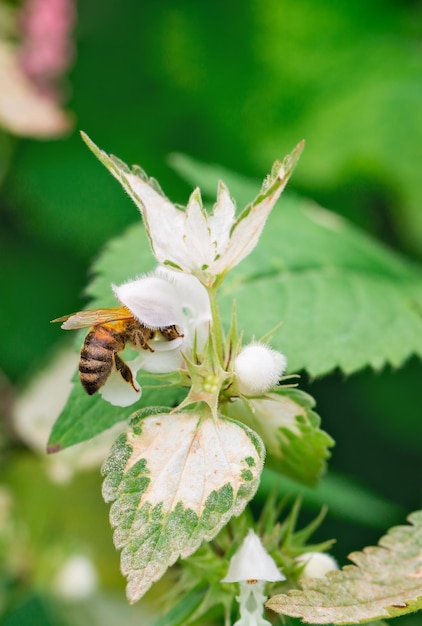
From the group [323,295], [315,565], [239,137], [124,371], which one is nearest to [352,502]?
[323,295]

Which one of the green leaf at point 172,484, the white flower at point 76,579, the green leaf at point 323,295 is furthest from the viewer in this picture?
the white flower at point 76,579

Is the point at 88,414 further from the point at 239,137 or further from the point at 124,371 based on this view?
the point at 239,137

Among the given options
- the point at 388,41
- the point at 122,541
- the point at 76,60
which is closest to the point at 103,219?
the point at 76,60

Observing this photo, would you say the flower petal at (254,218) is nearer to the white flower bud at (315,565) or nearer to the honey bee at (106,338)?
the honey bee at (106,338)

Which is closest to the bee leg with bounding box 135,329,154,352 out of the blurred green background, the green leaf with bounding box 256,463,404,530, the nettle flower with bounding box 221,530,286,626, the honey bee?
the honey bee

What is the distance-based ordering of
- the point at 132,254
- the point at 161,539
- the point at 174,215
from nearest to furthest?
the point at 161,539
the point at 174,215
the point at 132,254

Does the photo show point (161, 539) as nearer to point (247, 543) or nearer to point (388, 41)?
point (247, 543)

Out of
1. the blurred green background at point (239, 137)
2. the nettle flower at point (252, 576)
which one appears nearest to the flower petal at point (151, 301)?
the nettle flower at point (252, 576)
